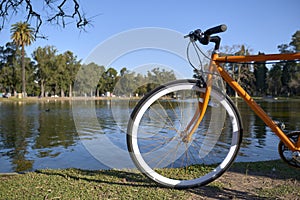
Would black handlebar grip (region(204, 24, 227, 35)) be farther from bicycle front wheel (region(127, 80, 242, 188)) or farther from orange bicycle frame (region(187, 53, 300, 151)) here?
bicycle front wheel (region(127, 80, 242, 188))

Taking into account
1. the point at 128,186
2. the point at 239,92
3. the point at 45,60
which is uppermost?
the point at 45,60

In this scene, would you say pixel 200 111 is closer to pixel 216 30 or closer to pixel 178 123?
pixel 178 123

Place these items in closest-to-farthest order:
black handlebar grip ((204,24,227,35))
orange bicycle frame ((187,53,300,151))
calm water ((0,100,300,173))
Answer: black handlebar grip ((204,24,227,35)) < orange bicycle frame ((187,53,300,151)) < calm water ((0,100,300,173))

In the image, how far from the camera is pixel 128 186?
107 inches

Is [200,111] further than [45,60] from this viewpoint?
No

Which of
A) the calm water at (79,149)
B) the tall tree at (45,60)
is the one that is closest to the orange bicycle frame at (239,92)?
the calm water at (79,149)

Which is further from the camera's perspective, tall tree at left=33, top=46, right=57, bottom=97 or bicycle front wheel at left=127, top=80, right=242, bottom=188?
tall tree at left=33, top=46, right=57, bottom=97

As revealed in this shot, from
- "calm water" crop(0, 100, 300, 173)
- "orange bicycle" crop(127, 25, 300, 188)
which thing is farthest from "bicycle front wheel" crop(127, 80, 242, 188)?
"calm water" crop(0, 100, 300, 173)

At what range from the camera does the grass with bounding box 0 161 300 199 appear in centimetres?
248

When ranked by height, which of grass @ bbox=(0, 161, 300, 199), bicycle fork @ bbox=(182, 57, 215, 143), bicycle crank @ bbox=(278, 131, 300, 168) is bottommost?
grass @ bbox=(0, 161, 300, 199)

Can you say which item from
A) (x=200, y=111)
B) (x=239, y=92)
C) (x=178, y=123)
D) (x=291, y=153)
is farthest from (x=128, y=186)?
(x=291, y=153)

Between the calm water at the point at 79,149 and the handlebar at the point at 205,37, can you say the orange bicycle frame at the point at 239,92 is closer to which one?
the handlebar at the point at 205,37

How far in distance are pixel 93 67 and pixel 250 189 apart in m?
2.39

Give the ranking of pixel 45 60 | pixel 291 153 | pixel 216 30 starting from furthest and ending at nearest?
pixel 45 60, pixel 291 153, pixel 216 30
